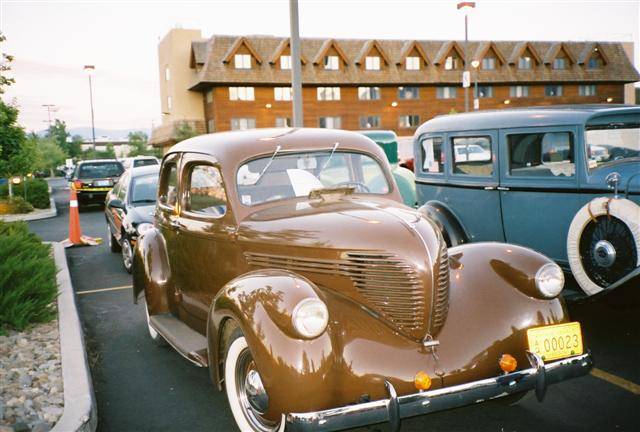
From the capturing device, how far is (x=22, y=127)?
11.2m

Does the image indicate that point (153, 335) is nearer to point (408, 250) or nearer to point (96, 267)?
point (408, 250)

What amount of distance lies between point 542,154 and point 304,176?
3.07 metres

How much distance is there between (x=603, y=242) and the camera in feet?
16.8

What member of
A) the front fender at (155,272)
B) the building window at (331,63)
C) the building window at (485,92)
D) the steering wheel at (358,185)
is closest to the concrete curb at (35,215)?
the front fender at (155,272)

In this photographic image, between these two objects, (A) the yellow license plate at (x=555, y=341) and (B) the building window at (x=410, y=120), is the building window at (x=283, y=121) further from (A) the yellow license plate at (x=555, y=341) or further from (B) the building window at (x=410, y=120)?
(A) the yellow license plate at (x=555, y=341)

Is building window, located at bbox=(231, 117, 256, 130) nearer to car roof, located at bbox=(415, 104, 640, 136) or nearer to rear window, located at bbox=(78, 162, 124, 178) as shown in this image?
rear window, located at bbox=(78, 162, 124, 178)

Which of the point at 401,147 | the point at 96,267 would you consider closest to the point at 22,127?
the point at 96,267

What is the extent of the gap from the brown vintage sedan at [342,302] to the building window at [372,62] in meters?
44.5

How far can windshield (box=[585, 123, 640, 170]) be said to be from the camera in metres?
5.53

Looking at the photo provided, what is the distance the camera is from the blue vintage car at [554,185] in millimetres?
5098

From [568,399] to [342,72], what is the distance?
44.0 meters

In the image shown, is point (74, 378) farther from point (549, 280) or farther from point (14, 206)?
point (14, 206)

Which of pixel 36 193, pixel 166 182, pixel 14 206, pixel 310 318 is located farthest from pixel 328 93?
pixel 310 318

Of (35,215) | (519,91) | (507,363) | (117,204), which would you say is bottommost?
(507,363)
